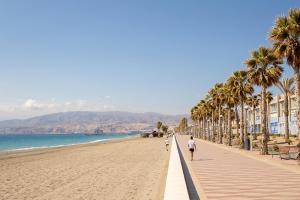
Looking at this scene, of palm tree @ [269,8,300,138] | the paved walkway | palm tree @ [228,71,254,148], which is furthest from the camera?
palm tree @ [228,71,254,148]

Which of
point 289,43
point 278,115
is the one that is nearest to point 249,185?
point 289,43

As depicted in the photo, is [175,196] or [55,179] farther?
[55,179]

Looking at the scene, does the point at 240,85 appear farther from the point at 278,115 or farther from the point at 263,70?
the point at 278,115

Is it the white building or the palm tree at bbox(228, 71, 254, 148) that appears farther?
the white building

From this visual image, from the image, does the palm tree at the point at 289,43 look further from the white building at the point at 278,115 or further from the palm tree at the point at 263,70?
the white building at the point at 278,115

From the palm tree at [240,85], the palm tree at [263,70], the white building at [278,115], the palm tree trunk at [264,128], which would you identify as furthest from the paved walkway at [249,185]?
the white building at [278,115]

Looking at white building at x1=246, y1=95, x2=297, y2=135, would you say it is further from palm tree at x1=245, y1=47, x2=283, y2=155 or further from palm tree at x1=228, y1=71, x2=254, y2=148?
palm tree at x1=245, y1=47, x2=283, y2=155

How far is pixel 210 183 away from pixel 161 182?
2762mm

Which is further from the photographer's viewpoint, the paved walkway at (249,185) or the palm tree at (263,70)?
the palm tree at (263,70)

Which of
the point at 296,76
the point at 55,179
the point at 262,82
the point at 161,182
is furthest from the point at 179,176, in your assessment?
the point at 262,82

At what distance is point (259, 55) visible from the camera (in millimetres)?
34250

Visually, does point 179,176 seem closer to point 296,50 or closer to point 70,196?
point 70,196

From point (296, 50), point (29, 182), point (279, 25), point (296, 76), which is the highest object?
point (279, 25)

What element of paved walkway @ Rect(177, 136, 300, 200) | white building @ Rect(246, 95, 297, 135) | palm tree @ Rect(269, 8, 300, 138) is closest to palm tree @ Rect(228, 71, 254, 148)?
palm tree @ Rect(269, 8, 300, 138)
